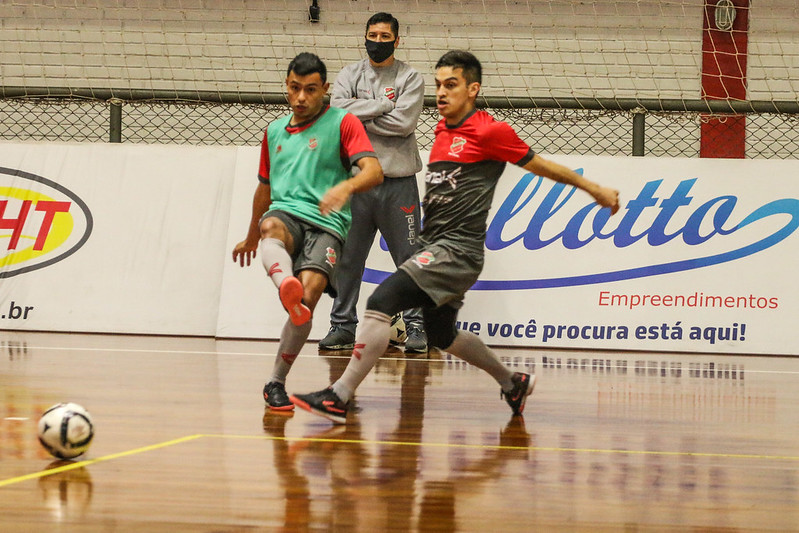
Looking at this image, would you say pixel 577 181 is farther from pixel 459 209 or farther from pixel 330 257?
pixel 330 257

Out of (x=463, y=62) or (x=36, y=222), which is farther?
(x=36, y=222)

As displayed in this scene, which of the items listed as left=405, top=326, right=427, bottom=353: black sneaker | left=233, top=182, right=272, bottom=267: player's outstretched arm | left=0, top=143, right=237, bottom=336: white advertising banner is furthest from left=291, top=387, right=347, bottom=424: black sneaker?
left=0, top=143, right=237, bottom=336: white advertising banner

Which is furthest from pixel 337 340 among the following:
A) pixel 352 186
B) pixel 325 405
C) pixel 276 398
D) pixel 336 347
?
pixel 325 405

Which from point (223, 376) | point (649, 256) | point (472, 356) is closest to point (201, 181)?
point (223, 376)

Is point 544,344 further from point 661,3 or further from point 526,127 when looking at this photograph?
point 661,3

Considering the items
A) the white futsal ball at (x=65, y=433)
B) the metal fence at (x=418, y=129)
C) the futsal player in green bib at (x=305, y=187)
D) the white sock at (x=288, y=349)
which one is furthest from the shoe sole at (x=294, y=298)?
the metal fence at (x=418, y=129)

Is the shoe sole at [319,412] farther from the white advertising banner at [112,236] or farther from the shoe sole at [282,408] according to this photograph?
the white advertising banner at [112,236]

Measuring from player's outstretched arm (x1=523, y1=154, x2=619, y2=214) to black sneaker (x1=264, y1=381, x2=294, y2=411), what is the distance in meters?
1.38

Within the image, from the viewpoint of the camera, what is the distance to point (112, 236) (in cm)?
760

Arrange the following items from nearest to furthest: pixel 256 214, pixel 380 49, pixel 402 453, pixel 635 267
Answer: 1. pixel 402 453
2. pixel 256 214
3. pixel 380 49
4. pixel 635 267

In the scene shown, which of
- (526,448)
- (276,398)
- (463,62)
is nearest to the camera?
(526,448)

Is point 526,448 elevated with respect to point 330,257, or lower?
lower

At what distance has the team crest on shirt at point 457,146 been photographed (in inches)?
167

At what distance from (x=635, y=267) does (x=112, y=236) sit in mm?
3911
